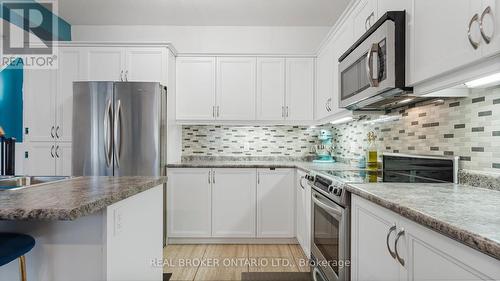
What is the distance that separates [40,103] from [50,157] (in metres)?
0.63

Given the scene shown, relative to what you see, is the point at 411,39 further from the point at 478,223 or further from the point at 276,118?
the point at 276,118

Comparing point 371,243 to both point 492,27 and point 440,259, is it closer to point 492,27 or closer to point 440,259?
point 440,259

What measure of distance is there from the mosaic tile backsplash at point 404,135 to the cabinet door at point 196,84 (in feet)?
1.23

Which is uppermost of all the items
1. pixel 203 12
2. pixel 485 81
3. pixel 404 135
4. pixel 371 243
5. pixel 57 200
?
pixel 203 12

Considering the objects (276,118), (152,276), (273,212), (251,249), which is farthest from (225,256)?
(276,118)

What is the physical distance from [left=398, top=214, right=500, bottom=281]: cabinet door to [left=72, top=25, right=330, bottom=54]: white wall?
318 centimetres

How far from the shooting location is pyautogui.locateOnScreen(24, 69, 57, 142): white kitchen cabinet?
3.25m

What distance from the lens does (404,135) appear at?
7.03 feet

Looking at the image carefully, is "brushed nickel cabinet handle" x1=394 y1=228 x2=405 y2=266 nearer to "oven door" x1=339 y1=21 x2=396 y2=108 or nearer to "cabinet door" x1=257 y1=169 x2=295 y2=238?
"oven door" x1=339 y1=21 x2=396 y2=108

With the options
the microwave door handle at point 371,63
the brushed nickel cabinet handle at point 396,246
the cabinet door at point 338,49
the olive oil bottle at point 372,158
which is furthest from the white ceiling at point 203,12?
the brushed nickel cabinet handle at point 396,246

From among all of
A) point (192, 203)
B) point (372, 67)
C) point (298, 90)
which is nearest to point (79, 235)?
point (372, 67)

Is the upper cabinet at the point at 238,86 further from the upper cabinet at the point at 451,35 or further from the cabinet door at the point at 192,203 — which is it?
the upper cabinet at the point at 451,35

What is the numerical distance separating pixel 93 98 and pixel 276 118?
204 cm

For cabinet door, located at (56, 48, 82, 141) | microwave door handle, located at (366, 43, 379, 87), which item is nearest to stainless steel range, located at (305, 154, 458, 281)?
microwave door handle, located at (366, 43, 379, 87)
